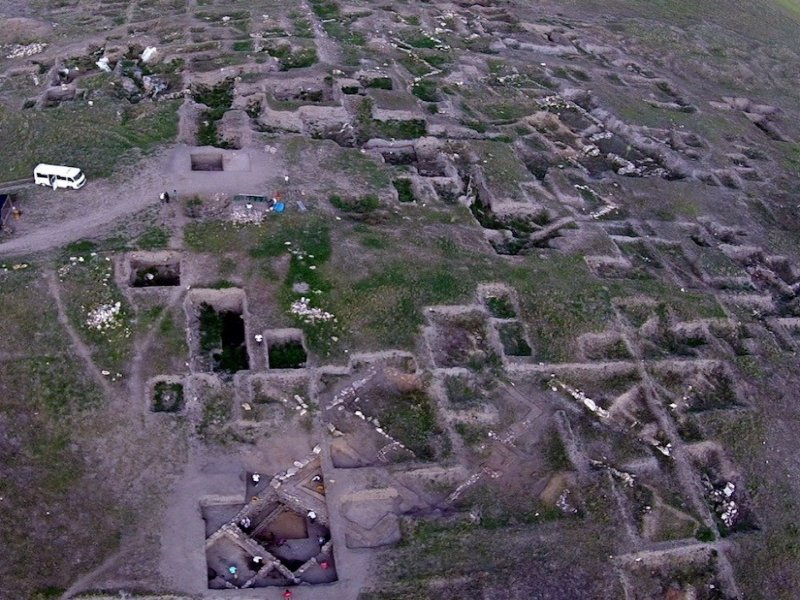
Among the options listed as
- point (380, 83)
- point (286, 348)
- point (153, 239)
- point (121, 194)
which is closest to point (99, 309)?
point (153, 239)

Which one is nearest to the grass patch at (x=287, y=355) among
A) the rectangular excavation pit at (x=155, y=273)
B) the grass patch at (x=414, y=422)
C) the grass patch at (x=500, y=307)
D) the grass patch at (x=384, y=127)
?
the grass patch at (x=414, y=422)

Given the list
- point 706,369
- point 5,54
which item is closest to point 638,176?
point 706,369

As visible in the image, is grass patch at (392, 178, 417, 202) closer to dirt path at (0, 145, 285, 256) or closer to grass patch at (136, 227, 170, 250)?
dirt path at (0, 145, 285, 256)

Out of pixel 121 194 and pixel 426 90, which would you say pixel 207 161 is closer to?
pixel 121 194

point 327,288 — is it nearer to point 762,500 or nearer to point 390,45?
point 762,500

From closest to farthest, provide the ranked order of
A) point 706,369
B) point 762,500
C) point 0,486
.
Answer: point 0,486
point 762,500
point 706,369

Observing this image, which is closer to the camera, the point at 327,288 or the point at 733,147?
the point at 327,288

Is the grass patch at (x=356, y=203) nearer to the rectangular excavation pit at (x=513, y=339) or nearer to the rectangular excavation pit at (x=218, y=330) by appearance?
the rectangular excavation pit at (x=218, y=330)
